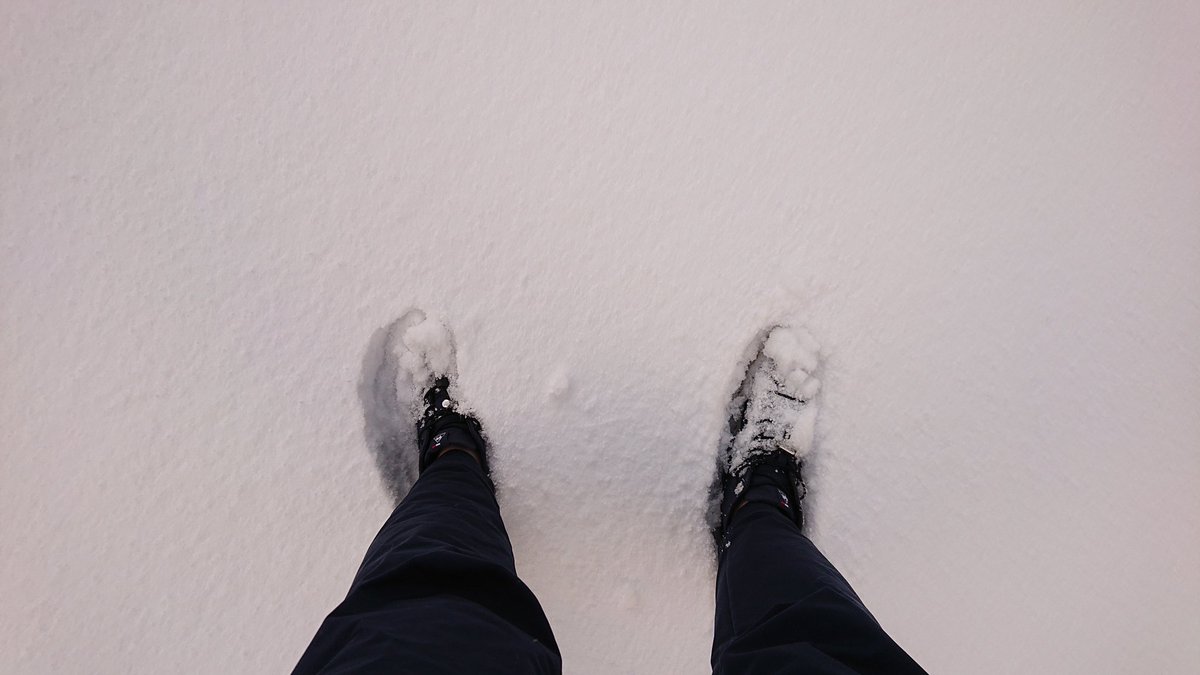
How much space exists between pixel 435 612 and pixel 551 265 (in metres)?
0.53

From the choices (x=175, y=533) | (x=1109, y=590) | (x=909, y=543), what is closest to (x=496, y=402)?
(x=175, y=533)

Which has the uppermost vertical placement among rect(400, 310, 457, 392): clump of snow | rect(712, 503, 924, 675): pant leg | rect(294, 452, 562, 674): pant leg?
rect(400, 310, 457, 392): clump of snow

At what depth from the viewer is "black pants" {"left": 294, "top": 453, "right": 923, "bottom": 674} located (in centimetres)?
57

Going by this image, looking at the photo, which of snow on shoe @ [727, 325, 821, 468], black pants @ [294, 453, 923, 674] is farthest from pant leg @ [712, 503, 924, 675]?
snow on shoe @ [727, 325, 821, 468]

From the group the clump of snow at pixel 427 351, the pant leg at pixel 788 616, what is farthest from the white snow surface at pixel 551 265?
the pant leg at pixel 788 616

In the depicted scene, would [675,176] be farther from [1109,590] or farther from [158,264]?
[1109,590]

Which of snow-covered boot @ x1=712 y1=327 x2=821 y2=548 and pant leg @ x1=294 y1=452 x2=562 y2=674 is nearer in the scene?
pant leg @ x1=294 y1=452 x2=562 y2=674

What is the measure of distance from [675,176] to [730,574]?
585 mm

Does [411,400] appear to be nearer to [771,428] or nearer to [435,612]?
[435,612]

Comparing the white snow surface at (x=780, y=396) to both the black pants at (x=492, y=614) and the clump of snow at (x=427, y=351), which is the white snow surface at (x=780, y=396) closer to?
the black pants at (x=492, y=614)

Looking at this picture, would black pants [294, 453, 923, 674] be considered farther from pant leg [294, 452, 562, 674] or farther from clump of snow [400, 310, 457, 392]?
clump of snow [400, 310, 457, 392]

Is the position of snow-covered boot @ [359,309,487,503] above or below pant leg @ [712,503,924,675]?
above

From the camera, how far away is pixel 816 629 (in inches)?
25.0

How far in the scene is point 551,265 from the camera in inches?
37.7
